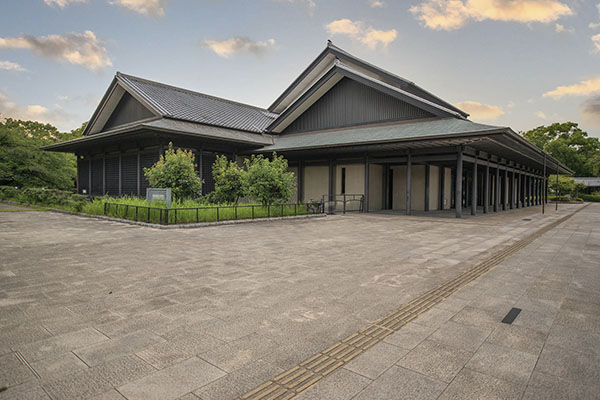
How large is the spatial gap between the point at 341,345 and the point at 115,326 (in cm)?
264

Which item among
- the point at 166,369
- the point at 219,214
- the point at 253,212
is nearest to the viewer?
the point at 166,369

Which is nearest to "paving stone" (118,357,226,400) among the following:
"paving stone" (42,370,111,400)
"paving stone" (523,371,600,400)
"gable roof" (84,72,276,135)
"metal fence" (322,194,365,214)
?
"paving stone" (42,370,111,400)

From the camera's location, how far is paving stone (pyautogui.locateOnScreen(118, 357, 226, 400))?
271cm

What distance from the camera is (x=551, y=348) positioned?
357 cm

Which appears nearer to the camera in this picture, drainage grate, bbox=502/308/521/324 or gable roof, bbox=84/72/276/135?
drainage grate, bbox=502/308/521/324

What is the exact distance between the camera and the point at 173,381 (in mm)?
2902

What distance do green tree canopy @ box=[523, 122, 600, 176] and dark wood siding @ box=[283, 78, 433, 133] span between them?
64.0 meters

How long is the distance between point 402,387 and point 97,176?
31.2 meters

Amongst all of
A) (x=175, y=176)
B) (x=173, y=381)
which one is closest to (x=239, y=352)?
(x=173, y=381)

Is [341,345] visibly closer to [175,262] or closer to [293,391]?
[293,391]

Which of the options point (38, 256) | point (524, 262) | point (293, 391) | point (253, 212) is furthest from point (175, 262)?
point (253, 212)

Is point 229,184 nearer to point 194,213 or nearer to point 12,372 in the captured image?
point 194,213

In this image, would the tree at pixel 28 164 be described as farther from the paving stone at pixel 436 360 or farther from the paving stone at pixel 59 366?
the paving stone at pixel 436 360

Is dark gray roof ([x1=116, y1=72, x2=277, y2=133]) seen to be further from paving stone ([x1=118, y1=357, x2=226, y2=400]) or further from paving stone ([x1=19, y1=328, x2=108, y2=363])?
paving stone ([x1=118, y1=357, x2=226, y2=400])
